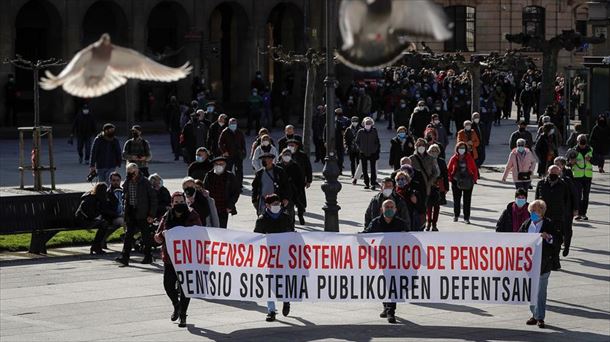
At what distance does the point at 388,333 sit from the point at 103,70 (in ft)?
51.6

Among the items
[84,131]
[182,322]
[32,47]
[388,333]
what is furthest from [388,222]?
[32,47]

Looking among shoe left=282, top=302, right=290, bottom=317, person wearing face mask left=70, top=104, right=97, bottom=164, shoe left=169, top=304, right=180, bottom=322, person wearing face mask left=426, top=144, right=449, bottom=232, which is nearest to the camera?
shoe left=169, top=304, right=180, bottom=322

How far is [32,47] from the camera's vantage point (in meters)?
54.8

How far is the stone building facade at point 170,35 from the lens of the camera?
5294 centimetres

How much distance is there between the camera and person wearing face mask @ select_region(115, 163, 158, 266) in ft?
76.9

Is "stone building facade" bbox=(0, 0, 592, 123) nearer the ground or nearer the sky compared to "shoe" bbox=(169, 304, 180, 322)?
nearer the sky

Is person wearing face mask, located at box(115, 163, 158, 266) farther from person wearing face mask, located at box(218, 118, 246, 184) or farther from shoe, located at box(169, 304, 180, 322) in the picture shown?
person wearing face mask, located at box(218, 118, 246, 184)

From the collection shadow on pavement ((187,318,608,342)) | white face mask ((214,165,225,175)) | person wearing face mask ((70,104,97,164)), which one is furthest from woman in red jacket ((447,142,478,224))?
person wearing face mask ((70,104,97,164))

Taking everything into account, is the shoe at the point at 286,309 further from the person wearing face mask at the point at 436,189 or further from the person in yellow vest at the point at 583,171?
the person in yellow vest at the point at 583,171

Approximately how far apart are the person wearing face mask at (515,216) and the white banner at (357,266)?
6.08 ft

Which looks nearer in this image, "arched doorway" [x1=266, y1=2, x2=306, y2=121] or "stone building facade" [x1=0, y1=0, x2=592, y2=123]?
"stone building facade" [x1=0, y1=0, x2=592, y2=123]

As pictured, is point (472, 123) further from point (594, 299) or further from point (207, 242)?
point (207, 242)

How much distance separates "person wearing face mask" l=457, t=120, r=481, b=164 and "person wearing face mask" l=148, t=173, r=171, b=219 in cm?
1181

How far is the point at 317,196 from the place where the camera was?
34.9 meters
